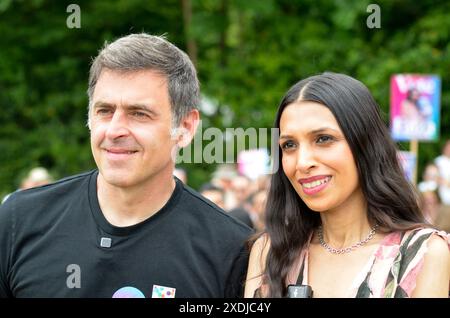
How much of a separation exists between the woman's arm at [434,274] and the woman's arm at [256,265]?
693mm

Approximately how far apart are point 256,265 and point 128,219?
610 mm

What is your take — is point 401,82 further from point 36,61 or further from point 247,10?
point 36,61

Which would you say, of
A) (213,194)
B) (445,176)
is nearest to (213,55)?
(445,176)

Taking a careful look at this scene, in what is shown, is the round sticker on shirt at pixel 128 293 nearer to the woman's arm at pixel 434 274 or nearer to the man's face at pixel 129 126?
the man's face at pixel 129 126

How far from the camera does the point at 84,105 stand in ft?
52.4

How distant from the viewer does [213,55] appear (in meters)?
16.2

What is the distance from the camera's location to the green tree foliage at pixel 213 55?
1521 cm

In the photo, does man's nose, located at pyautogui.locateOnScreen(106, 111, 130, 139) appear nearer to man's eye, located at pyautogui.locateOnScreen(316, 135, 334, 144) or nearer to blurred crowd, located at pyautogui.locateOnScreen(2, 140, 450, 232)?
man's eye, located at pyautogui.locateOnScreen(316, 135, 334, 144)

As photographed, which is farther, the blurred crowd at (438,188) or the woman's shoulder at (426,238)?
the blurred crowd at (438,188)

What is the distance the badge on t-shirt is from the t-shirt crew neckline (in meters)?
0.28

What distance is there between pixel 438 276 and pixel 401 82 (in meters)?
Answer: 8.66

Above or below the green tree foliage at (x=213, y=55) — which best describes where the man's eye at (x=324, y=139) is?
below

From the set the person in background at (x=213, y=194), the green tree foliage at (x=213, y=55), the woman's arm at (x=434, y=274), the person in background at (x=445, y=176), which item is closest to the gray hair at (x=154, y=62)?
the woman's arm at (x=434, y=274)

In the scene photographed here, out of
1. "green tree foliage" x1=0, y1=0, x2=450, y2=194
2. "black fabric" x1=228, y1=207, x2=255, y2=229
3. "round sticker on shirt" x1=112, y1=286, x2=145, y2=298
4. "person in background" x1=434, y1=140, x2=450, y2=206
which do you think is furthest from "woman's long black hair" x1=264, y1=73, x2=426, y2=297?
"green tree foliage" x1=0, y1=0, x2=450, y2=194
